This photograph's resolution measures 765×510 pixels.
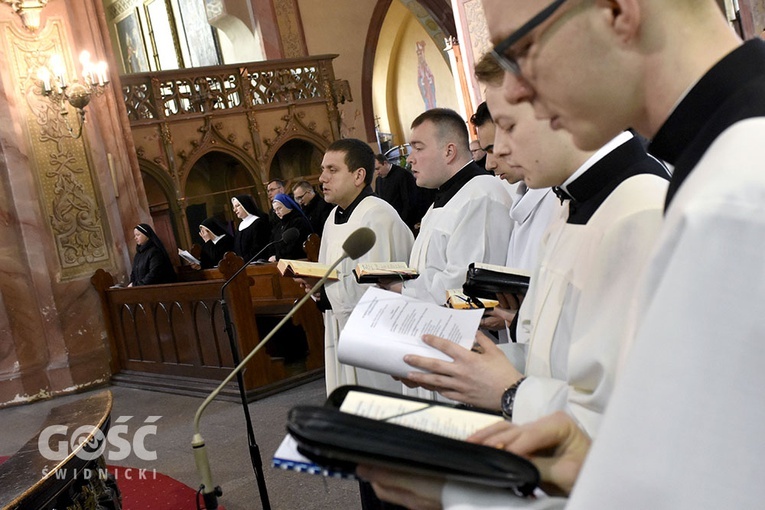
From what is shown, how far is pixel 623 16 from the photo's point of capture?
35.4 inches

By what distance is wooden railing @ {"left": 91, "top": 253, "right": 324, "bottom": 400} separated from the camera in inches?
275

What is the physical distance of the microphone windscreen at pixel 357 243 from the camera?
242cm

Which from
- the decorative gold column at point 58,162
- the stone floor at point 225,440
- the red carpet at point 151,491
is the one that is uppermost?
the decorative gold column at point 58,162

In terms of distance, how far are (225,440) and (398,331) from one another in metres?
4.04

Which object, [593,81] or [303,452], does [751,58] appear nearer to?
[593,81]

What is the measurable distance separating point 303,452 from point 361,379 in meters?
3.34

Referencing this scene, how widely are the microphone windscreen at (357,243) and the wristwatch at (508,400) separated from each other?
2.95 feet

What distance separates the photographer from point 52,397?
8.46 m

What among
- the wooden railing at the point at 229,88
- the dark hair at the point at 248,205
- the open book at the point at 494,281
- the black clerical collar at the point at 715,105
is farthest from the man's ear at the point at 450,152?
the wooden railing at the point at 229,88

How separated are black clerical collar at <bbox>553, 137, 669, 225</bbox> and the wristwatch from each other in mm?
452

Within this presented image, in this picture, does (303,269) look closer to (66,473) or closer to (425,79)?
(66,473)

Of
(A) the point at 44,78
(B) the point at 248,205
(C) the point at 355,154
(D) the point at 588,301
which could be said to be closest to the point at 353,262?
(C) the point at 355,154

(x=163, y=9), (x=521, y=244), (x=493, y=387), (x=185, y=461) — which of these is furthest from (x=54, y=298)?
(x=163, y=9)

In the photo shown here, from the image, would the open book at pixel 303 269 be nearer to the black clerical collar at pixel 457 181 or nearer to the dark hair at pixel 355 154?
the black clerical collar at pixel 457 181
